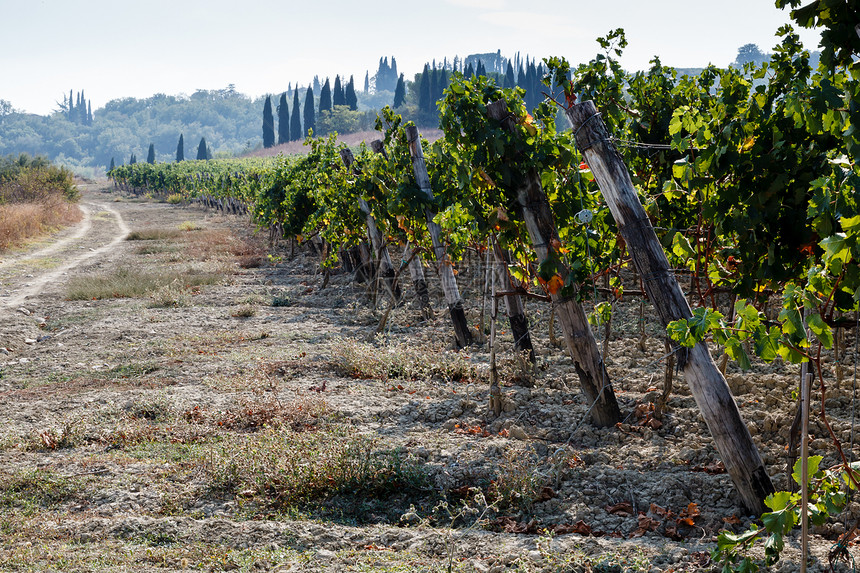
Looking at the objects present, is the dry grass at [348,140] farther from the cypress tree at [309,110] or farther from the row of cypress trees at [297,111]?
the cypress tree at [309,110]

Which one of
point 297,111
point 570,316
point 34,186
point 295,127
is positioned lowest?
point 570,316

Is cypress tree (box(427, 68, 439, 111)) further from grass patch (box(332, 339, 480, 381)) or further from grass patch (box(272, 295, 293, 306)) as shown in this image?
grass patch (box(332, 339, 480, 381))

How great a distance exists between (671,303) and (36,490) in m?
4.37

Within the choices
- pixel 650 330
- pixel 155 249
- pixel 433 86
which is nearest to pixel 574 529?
pixel 650 330

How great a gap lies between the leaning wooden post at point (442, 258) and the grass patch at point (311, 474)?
3.70 meters

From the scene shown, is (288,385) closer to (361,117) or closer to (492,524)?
(492,524)

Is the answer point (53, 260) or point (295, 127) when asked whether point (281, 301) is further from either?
point (295, 127)

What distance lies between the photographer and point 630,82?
8602 mm

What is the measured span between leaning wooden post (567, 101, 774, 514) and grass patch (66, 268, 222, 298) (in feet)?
37.7

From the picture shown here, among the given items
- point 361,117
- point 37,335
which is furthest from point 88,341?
point 361,117

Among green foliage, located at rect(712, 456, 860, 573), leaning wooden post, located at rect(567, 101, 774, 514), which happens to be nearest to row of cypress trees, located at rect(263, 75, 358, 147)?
leaning wooden post, located at rect(567, 101, 774, 514)

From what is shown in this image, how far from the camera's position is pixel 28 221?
2495 centimetres

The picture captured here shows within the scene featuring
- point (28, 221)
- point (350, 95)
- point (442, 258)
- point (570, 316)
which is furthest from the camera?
point (350, 95)

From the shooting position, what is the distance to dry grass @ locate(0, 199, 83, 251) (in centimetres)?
2148
